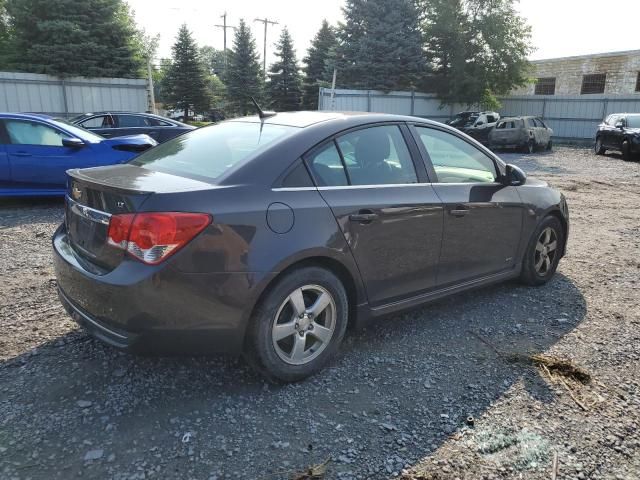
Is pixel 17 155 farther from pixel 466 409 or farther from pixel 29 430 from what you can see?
pixel 466 409

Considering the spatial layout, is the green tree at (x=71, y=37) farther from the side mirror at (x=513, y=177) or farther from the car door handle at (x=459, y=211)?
the car door handle at (x=459, y=211)

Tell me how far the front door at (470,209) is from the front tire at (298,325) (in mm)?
1015

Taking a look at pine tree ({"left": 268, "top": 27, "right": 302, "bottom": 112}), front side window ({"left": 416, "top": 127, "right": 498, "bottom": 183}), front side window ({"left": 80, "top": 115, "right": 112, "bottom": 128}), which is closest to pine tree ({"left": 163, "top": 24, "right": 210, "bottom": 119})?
pine tree ({"left": 268, "top": 27, "right": 302, "bottom": 112})

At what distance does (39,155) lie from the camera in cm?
765

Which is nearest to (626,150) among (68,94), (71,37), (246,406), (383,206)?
(383,206)

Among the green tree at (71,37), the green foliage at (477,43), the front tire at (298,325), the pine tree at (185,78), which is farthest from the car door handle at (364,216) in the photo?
the pine tree at (185,78)

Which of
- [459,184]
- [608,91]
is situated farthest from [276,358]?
[608,91]

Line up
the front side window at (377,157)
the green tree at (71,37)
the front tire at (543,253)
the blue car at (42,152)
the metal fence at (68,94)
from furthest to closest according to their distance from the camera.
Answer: the green tree at (71,37), the metal fence at (68,94), the blue car at (42,152), the front tire at (543,253), the front side window at (377,157)

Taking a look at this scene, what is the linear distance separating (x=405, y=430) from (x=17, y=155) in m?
7.31

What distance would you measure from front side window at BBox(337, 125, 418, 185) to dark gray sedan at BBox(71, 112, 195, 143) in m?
9.98

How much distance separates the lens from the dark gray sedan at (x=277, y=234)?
2568mm

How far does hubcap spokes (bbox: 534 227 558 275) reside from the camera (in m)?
4.71

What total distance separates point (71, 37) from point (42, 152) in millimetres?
15569

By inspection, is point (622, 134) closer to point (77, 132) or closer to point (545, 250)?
point (545, 250)
